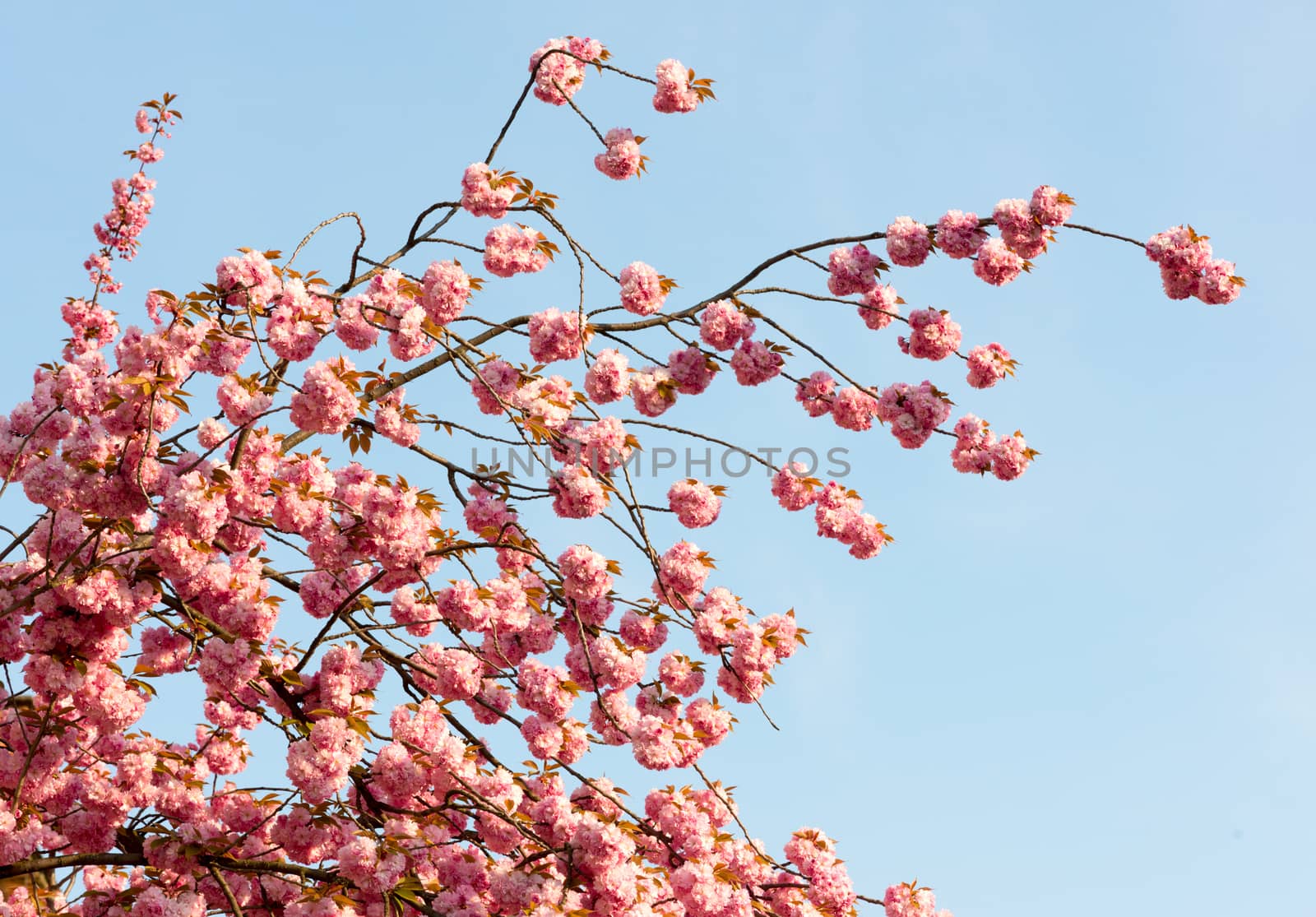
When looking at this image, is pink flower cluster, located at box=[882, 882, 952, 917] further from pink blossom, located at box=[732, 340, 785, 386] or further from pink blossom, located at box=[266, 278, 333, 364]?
pink blossom, located at box=[266, 278, 333, 364]

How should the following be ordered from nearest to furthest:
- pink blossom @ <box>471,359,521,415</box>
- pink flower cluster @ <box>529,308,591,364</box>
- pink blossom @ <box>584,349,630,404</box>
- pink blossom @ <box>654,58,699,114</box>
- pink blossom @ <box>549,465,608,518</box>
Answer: pink blossom @ <box>549,465,608,518</box>
pink blossom @ <box>584,349,630,404</box>
pink flower cluster @ <box>529,308,591,364</box>
pink blossom @ <box>471,359,521,415</box>
pink blossom @ <box>654,58,699,114</box>

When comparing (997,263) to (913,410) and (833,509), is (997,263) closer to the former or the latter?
(913,410)

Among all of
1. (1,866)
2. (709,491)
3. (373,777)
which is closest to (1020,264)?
(709,491)

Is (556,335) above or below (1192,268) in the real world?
below

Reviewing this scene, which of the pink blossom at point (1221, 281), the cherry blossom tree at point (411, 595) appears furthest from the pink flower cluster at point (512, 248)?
the pink blossom at point (1221, 281)

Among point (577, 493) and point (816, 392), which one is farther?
point (816, 392)

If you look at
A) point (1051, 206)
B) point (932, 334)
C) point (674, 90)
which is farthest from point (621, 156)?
point (1051, 206)

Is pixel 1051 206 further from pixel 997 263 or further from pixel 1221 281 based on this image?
pixel 1221 281

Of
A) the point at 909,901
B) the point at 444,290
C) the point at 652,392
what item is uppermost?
the point at 444,290

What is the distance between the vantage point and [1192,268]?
20.3 feet

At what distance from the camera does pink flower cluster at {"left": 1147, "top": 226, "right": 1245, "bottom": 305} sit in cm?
613

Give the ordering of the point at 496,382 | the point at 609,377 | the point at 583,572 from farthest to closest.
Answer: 1. the point at 496,382
2. the point at 609,377
3. the point at 583,572

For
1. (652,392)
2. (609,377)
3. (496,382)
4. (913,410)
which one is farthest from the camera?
(913,410)

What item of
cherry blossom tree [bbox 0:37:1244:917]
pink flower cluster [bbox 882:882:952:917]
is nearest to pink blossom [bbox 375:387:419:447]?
cherry blossom tree [bbox 0:37:1244:917]
